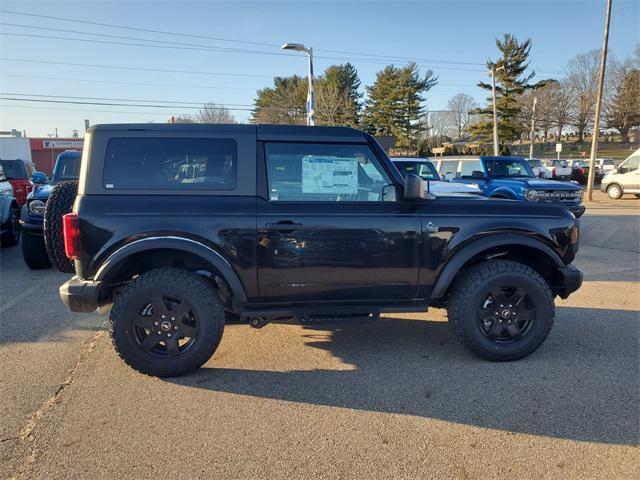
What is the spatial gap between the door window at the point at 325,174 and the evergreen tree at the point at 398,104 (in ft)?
160

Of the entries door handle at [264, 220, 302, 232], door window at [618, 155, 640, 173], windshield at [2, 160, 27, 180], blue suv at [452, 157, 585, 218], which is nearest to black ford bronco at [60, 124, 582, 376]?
door handle at [264, 220, 302, 232]

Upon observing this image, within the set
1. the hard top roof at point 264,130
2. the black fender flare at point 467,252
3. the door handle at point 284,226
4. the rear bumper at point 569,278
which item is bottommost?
the rear bumper at point 569,278

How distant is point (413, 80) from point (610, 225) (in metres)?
43.1

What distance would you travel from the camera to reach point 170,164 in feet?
11.9

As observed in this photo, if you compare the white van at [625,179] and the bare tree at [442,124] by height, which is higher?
the bare tree at [442,124]

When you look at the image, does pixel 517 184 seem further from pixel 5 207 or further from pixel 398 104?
pixel 398 104

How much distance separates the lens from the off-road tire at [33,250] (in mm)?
7234

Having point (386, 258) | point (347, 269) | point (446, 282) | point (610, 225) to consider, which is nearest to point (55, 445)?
point (347, 269)

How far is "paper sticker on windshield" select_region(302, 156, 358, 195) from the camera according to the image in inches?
148

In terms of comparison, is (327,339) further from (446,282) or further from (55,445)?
(55,445)

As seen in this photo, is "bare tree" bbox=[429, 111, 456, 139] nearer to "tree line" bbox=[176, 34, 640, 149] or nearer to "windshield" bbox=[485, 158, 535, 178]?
"tree line" bbox=[176, 34, 640, 149]

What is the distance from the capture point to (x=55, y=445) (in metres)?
2.76

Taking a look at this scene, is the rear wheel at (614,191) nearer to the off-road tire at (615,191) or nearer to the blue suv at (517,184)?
the off-road tire at (615,191)

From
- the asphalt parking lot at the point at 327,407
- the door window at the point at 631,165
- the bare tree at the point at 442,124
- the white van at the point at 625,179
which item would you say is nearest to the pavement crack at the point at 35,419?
the asphalt parking lot at the point at 327,407
